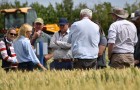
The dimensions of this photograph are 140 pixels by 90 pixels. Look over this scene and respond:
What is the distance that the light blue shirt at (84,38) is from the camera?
9047 mm

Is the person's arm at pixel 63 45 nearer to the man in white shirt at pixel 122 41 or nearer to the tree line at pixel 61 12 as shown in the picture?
the man in white shirt at pixel 122 41

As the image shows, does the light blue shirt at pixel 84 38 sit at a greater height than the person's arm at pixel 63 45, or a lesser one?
greater

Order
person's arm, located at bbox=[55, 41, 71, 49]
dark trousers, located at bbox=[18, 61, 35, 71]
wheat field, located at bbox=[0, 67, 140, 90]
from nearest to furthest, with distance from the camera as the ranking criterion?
wheat field, located at bbox=[0, 67, 140, 90] → dark trousers, located at bbox=[18, 61, 35, 71] → person's arm, located at bbox=[55, 41, 71, 49]

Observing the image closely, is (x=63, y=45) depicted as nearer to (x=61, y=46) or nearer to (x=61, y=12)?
(x=61, y=46)

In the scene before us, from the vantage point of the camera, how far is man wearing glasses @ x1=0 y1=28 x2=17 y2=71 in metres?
9.74

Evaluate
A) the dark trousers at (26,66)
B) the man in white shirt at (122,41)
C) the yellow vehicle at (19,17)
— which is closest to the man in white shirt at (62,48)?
the dark trousers at (26,66)

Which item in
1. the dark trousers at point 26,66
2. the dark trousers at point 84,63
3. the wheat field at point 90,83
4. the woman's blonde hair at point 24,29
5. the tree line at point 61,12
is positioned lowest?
the tree line at point 61,12

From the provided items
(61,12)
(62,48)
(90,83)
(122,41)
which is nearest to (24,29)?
(62,48)

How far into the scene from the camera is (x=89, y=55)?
910cm

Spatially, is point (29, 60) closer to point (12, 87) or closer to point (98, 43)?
point (98, 43)

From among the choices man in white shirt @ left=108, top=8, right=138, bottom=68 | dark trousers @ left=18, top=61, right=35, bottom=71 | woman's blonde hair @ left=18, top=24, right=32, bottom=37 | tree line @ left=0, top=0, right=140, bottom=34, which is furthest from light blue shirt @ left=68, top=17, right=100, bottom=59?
tree line @ left=0, top=0, right=140, bottom=34

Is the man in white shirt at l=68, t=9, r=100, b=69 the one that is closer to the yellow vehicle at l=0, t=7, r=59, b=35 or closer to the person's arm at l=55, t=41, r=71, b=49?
the person's arm at l=55, t=41, r=71, b=49

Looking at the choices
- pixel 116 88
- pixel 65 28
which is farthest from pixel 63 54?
pixel 116 88

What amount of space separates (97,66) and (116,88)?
485 cm
